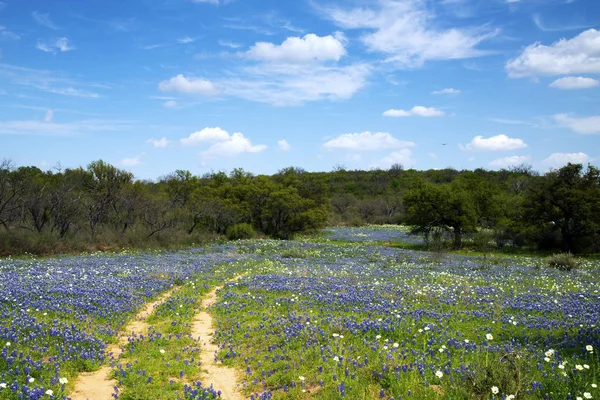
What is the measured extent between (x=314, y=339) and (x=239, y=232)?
4231cm

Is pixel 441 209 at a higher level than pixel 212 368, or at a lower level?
higher

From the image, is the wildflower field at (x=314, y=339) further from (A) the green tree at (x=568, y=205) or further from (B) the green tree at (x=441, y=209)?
(B) the green tree at (x=441, y=209)

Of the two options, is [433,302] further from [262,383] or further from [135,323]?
[135,323]

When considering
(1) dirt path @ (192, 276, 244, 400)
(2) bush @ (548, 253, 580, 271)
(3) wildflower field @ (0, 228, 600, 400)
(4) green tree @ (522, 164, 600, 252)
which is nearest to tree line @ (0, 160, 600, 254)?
(4) green tree @ (522, 164, 600, 252)

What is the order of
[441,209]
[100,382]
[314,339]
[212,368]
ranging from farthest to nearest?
[441,209]
[314,339]
[212,368]
[100,382]

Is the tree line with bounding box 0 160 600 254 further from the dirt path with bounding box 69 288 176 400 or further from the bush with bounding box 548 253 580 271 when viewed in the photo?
the dirt path with bounding box 69 288 176 400

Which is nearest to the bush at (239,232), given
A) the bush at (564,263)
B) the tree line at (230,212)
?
the tree line at (230,212)

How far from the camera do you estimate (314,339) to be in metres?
8.97

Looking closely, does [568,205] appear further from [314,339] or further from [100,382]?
[100,382]

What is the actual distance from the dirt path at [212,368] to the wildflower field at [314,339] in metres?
0.16

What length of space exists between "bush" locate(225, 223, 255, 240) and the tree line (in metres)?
0.17

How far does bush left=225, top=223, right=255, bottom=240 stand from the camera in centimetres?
5044

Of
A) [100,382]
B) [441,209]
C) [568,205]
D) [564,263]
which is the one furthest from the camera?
[441,209]

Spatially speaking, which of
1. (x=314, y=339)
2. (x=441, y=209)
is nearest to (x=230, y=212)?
(x=441, y=209)
